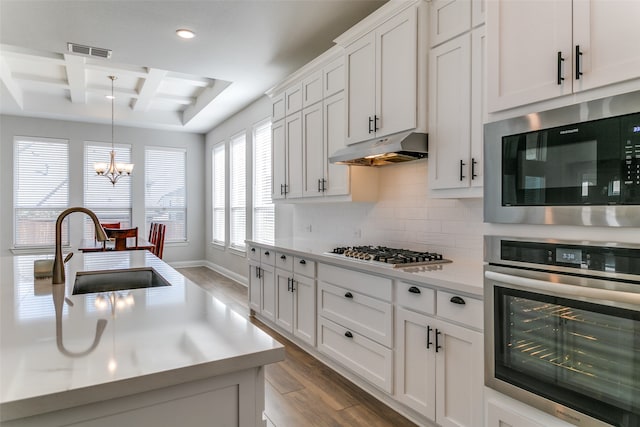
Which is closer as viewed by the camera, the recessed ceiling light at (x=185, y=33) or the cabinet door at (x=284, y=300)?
the recessed ceiling light at (x=185, y=33)

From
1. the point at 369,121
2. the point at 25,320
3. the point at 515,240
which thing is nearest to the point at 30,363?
the point at 25,320

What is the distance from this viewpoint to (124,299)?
1.48 metres

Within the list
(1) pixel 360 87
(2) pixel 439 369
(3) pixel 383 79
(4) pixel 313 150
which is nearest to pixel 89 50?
(4) pixel 313 150

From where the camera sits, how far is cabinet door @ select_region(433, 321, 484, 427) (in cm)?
194

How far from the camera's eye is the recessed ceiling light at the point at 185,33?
11.8 feet

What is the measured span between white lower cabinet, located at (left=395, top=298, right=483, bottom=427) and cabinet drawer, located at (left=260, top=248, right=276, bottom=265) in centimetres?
192

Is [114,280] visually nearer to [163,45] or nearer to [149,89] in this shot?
[163,45]

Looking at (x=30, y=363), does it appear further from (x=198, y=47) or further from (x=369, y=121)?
(x=198, y=47)

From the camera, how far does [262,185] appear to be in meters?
5.87

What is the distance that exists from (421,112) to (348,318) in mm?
1564

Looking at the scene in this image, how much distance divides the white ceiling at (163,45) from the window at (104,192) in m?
1.24

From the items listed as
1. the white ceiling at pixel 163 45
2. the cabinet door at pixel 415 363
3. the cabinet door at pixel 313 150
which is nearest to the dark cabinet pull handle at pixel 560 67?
the cabinet door at pixel 415 363

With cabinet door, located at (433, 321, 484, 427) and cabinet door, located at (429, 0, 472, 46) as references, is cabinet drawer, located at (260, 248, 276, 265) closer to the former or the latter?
cabinet door, located at (433, 321, 484, 427)

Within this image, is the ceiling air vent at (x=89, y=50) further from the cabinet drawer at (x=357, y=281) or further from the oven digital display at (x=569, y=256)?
the oven digital display at (x=569, y=256)
